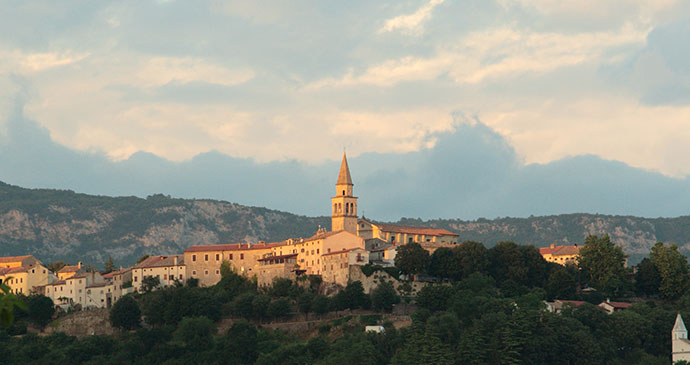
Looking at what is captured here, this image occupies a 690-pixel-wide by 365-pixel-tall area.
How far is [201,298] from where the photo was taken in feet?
287

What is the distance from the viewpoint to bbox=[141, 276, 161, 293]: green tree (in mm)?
96375

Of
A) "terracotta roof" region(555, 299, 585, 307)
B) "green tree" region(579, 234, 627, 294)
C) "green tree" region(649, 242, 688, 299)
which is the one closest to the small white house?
"terracotta roof" region(555, 299, 585, 307)

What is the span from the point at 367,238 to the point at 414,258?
11438 millimetres

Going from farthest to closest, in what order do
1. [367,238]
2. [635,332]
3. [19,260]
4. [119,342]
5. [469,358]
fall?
[19,260], [367,238], [119,342], [635,332], [469,358]

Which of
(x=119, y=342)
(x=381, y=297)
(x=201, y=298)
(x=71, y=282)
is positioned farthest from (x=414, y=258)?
(x=71, y=282)

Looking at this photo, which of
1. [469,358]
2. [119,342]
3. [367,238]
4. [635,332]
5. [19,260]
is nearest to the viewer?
[469,358]

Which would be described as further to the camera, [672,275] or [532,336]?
[672,275]

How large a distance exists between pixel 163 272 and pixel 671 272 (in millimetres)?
47089

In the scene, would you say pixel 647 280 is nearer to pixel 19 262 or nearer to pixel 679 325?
pixel 679 325

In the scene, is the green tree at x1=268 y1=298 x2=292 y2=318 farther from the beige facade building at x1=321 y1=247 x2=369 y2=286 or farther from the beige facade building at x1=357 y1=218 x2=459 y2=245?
the beige facade building at x1=357 y1=218 x2=459 y2=245

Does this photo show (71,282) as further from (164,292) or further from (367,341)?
(367,341)

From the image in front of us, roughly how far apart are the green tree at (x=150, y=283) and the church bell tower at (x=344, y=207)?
688 inches

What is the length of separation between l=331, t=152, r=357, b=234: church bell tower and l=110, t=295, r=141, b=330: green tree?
66.1ft

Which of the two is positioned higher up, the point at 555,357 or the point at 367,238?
the point at 367,238
